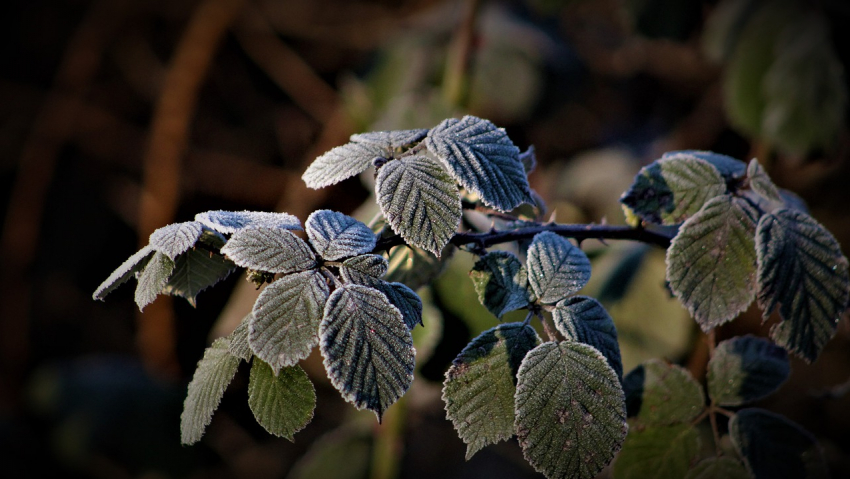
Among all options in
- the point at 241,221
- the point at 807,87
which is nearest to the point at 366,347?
the point at 241,221

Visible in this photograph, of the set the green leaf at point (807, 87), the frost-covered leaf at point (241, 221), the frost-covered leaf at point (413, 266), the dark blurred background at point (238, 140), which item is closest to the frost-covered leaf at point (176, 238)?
the frost-covered leaf at point (241, 221)

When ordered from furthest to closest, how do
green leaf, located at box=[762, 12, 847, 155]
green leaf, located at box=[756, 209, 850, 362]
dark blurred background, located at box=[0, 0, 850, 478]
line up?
dark blurred background, located at box=[0, 0, 850, 478] < green leaf, located at box=[762, 12, 847, 155] < green leaf, located at box=[756, 209, 850, 362]

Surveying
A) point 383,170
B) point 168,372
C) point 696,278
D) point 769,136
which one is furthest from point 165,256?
point 168,372

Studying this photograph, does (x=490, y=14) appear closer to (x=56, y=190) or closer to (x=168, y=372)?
(x=168, y=372)

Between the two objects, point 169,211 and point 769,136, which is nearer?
point 769,136

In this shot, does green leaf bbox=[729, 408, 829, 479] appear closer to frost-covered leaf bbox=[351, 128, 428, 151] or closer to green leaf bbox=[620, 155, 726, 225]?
green leaf bbox=[620, 155, 726, 225]

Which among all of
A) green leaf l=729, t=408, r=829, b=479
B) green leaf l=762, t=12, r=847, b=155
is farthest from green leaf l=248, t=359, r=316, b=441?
green leaf l=762, t=12, r=847, b=155
